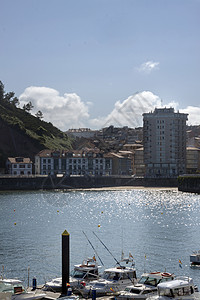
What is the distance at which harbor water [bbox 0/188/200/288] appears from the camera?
Result: 199ft

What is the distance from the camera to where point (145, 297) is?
4291cm

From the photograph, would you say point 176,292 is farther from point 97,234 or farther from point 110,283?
point 97,234

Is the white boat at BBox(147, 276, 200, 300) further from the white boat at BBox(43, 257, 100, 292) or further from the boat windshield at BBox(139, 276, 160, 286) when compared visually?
the white boat at BBox(43, 257, 100, 292)

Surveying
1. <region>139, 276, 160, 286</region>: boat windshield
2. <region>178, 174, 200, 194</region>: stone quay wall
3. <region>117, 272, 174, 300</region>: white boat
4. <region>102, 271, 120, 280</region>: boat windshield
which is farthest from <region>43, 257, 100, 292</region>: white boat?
<region>178, 174, 200, 194</region>: stone quay wall

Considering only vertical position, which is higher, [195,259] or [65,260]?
[65,260]

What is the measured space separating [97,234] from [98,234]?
248mm

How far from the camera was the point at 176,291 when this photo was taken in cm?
4144

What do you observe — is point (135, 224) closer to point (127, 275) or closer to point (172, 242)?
point (172, 242)

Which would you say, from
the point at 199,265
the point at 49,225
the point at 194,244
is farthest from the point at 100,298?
the point at 49,225

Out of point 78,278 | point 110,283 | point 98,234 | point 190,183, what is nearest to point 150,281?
point 110,283

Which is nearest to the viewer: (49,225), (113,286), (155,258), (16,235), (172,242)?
(113,286)

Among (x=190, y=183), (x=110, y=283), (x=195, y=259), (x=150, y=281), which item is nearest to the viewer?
(x=150, y=281)

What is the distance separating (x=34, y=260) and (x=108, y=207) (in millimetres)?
75543

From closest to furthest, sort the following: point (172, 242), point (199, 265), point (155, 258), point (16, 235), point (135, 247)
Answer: point (199, 265) < point (155, 258) < point (135, 247) < point (172, 242) < point (16, 235)
